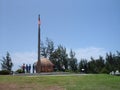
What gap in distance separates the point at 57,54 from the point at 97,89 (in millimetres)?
61574

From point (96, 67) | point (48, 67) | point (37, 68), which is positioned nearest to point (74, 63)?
point (96, 67)

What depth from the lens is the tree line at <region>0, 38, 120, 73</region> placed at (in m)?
76.5

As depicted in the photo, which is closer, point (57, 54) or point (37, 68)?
point (37, 68)

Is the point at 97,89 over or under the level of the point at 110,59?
under

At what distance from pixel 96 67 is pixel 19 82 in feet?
167

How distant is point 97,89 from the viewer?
2347 cm

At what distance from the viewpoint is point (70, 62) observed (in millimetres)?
85812

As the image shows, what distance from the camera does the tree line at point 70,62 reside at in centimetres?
7653

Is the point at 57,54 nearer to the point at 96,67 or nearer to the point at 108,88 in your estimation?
the point at 96,67

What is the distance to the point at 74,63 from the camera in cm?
8538

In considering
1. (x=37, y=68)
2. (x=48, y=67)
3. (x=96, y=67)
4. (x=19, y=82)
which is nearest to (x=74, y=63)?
(x=96, y=67)

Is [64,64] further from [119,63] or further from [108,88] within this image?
[108,88]

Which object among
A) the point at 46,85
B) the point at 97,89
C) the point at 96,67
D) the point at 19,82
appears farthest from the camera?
the point at 96,67

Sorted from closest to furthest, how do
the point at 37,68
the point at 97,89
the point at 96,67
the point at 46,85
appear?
the point at 97,89 → the point at 46,85 → the point at 37,68 → the point at 96,67
